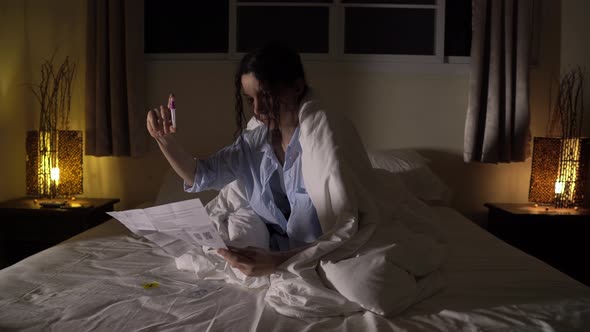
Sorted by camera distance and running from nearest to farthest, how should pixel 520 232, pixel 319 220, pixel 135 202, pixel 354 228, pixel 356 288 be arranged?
pixel 356 288, pixel 354 228, pixel 319 220, pixel 520 232, pixel 135 202

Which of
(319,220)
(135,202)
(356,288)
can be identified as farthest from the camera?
(135,202)

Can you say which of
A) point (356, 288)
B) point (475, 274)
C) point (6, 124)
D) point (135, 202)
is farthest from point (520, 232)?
point (6, 124)

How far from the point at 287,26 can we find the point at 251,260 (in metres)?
1.98

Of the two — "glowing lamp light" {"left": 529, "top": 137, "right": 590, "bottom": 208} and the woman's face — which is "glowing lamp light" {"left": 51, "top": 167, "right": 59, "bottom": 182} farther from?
"glowing lamp light" {"left": 529, "top": 137, "right": 590, "bottom": 208}

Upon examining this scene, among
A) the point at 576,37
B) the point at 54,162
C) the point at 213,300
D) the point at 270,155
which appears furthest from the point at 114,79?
the point at 576,37

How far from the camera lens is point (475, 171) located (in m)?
2.87

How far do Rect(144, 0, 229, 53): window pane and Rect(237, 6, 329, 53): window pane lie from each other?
0.36 ft

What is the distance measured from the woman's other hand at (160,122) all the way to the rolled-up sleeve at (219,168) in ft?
0.61

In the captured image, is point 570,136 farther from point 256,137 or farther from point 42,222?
point 42,222

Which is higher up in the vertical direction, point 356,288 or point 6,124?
point 6,124

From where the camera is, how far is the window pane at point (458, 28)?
2.89 metres

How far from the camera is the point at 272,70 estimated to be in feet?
5.17

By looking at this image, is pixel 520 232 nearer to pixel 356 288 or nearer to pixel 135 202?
pixel 356 288

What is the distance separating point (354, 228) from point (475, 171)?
5.84 feet
